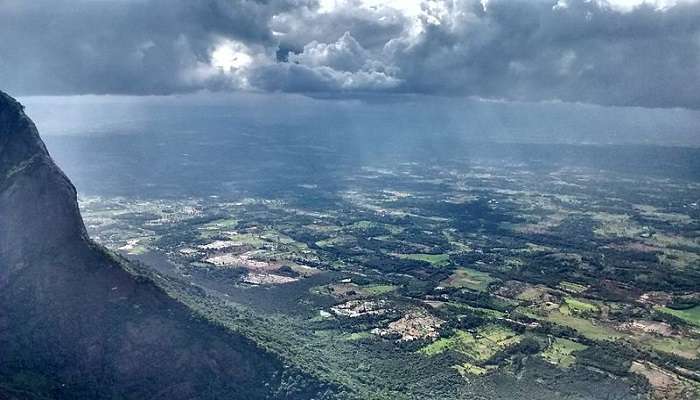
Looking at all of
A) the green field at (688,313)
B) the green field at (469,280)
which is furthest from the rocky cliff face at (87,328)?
the green field at (688,313)

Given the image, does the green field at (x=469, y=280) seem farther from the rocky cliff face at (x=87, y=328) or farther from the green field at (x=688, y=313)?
the rocky cliff face at (x=87, y=328)

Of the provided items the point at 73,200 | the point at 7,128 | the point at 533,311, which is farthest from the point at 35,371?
the point at 533,311

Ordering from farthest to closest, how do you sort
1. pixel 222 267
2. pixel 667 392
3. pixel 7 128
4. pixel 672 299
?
pixel 222 267, pixel 672 299, pixel 667 392, pixel 7 128

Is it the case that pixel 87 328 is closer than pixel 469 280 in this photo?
Yes

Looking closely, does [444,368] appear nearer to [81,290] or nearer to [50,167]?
[81,290]

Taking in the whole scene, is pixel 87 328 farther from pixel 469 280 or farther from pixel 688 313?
pixel 688 313

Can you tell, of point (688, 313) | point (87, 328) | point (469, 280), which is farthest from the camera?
point (469, 280)

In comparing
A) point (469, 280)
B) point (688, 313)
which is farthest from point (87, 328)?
point (688, 313)

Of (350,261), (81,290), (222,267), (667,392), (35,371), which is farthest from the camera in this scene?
(350,261)
